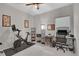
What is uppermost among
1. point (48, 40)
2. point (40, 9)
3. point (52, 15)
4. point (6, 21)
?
point (40, 9)

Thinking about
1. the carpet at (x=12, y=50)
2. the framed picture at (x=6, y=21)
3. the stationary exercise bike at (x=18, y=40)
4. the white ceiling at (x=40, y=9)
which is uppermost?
the white ceiling at (x=40, y=9)

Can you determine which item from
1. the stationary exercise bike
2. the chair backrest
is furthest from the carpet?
the chair backrest

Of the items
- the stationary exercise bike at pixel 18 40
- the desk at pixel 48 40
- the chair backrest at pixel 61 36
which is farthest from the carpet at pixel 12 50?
the chair backrest at pixel 61 36

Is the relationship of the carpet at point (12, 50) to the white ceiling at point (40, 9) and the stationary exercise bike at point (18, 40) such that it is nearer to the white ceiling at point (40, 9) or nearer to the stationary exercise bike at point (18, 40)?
the stationary exercise bike at point (18, 40)

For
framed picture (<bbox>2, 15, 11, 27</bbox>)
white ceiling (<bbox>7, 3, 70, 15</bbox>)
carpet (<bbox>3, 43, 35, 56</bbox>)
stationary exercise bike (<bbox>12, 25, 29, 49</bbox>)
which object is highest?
white ceiling (<bbox>7, 3, 70, 15</bbox>)

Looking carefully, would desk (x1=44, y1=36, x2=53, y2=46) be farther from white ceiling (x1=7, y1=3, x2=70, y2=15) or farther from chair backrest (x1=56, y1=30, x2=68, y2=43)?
white ceiling (x1=7, y1=3, x2=70, y2=15)

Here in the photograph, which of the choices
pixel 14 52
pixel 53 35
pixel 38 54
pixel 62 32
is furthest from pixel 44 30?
pixel 14 52

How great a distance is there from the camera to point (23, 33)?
1915mm

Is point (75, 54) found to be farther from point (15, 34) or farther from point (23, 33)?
point (15, 34)

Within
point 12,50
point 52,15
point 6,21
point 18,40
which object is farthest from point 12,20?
point 52,15

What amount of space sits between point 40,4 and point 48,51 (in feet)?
3.03

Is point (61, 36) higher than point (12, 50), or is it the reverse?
point (61, 36)

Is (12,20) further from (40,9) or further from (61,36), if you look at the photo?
(61,36)

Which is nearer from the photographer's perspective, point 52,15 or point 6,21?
point 6,21
